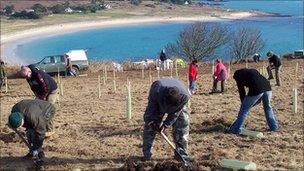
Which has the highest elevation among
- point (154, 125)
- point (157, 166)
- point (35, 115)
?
point (35, 115)

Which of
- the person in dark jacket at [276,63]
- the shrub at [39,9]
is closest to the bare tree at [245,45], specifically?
the person in dark jacket at [276,63]

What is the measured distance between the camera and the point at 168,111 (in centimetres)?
928

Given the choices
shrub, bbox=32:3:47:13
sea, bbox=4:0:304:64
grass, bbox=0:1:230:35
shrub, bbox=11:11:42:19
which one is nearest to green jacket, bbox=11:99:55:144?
sea, bbox=4:0:304:64

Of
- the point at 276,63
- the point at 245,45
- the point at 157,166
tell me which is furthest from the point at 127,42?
the point at 157,166

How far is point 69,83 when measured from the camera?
91.1ft

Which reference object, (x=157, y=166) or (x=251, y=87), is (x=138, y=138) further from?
(x=157, y=166)

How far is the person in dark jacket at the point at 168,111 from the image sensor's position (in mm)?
9070

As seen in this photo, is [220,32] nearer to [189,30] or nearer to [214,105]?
[189,30]

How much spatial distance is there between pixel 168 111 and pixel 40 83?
11.3 feet

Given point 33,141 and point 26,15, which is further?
point 26,15

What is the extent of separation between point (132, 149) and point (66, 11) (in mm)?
147978

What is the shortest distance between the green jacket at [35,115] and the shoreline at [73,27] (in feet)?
211

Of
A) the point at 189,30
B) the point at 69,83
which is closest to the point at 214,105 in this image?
the point at 69,83

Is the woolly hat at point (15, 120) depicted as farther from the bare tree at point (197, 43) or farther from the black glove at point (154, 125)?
the bare tree at point (197, 43)
